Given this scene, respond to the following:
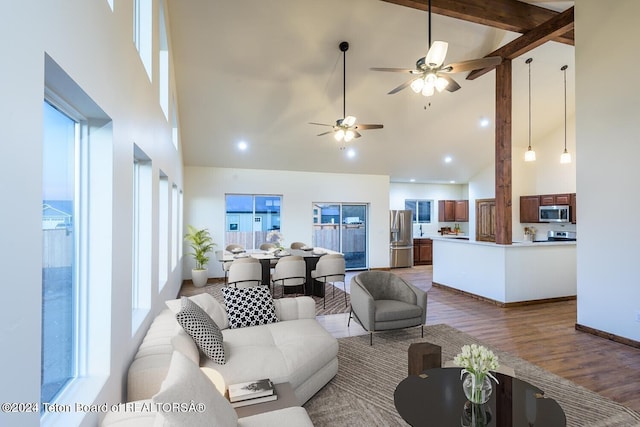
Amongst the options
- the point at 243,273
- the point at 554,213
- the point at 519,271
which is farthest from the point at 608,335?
the point at 243,273

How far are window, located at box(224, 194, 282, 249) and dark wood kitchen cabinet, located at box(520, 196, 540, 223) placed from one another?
663cm

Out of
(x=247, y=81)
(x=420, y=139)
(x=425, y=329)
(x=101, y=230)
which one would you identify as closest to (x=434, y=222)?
(x=420, y=139)

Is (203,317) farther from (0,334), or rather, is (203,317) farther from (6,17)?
(6,17)

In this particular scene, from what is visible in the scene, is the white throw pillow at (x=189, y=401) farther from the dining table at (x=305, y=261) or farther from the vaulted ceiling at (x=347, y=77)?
the vaulted ceiling at (x=347, y=77)

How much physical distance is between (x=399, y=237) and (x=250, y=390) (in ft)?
26.2

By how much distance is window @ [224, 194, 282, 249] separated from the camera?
8023 millimetres

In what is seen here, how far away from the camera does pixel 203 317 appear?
2498mm

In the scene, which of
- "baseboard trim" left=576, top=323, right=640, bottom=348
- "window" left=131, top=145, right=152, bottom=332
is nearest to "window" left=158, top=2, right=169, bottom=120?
"window" left=131, top=145, right=152, bottom=332

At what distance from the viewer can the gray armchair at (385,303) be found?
12.3 ft

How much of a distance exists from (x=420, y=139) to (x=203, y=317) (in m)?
6.71

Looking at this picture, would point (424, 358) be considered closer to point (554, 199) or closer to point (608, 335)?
point (608, 335)

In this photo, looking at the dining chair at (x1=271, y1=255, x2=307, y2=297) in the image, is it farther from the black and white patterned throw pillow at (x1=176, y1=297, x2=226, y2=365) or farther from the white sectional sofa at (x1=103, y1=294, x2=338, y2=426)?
the black and white patterned throw pillow at (x1=176, y1=297, x2=226, y2=365)

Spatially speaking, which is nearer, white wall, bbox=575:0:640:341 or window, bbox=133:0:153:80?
window, bbox=133:0:153:80

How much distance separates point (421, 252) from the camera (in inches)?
402
